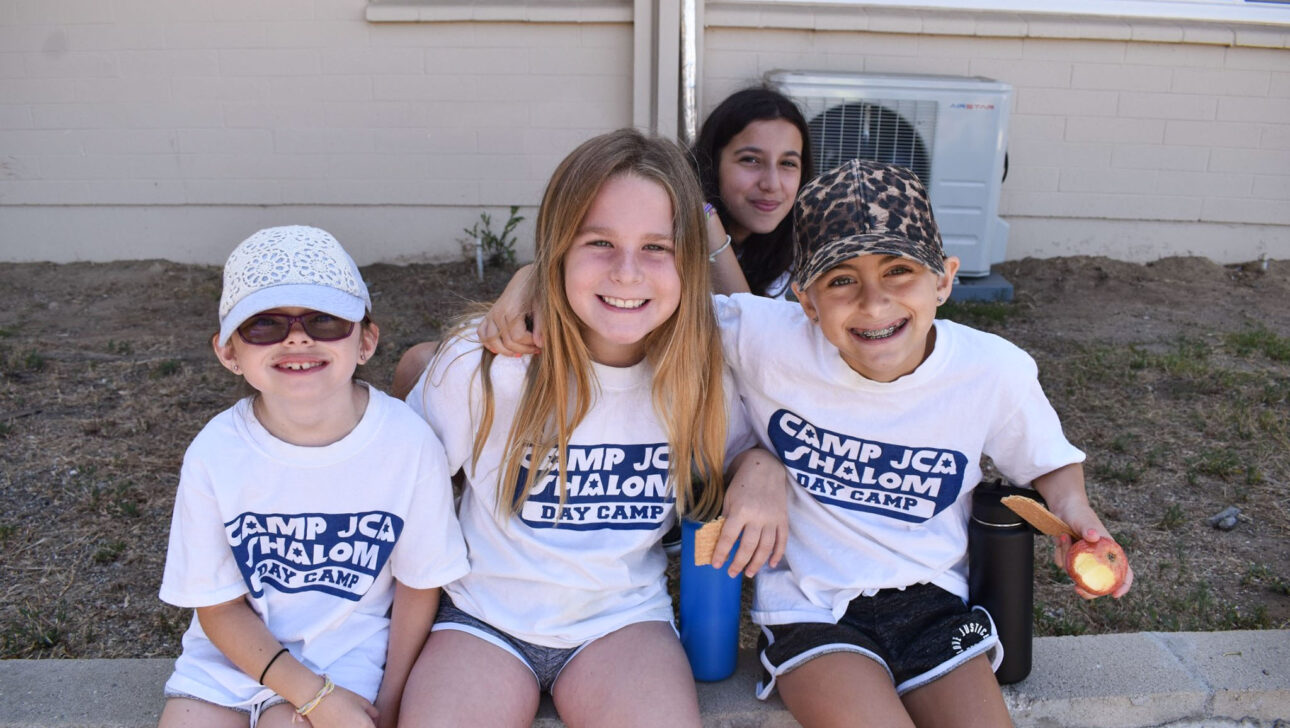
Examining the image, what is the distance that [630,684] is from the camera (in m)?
1.87

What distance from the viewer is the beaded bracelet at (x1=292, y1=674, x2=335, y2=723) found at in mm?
1750

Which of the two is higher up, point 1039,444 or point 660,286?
point 660,286

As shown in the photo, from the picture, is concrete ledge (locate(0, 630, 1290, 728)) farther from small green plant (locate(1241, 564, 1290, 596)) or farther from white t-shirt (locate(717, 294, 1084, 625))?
small green plant (locate(1241, 564, 1290, 596))

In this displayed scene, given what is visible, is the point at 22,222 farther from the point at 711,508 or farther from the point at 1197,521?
the point at 1197,521

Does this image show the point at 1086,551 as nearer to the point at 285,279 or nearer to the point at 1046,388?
the point at 285,279

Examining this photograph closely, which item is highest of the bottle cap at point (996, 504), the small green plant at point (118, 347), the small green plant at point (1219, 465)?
the bottle cap at point (996, 504)

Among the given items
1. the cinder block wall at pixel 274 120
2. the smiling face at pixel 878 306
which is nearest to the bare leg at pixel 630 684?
the smiling face at pixel 878 306

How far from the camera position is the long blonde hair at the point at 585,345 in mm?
1992

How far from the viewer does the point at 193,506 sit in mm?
1806

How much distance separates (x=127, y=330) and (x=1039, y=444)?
179 inches

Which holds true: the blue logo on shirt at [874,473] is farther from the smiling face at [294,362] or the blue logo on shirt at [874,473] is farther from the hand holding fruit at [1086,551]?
the smiling face at [294,362]

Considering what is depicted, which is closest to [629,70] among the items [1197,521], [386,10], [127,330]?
[386,10]

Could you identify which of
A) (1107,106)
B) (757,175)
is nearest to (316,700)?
(757,175)

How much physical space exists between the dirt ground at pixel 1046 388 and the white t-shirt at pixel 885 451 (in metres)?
0.81
